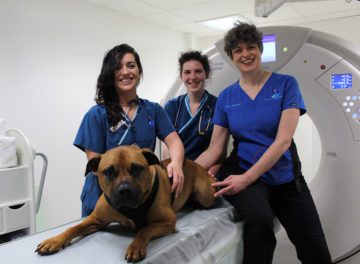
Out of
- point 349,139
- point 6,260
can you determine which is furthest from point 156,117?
point 349,139

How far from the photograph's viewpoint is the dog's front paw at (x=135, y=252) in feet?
3.42

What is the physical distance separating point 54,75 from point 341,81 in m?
2.49

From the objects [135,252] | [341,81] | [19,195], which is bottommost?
[19,195]

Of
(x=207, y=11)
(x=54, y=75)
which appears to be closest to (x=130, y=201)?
(x=54, y=75)

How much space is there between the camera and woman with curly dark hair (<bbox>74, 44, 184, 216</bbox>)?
59.1 inches

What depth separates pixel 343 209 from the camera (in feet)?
6.50

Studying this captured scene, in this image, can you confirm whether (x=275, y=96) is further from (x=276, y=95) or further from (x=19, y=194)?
(x=19, y=194)

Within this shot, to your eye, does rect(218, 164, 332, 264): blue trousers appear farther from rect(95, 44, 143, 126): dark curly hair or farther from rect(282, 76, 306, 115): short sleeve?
rect(95, 44, 143, 126): dark curly hair

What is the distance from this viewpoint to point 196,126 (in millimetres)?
2041

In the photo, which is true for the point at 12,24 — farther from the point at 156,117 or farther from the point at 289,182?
the point at 289,182

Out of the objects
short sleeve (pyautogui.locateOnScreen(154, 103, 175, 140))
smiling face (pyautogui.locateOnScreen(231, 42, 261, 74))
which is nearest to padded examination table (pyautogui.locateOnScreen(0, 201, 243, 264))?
short sleeve (pyautogui.locateOnScreen(154, 103, 175, 140))

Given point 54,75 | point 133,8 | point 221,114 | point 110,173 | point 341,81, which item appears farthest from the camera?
point 133,8

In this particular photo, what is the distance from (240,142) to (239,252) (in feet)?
1.70

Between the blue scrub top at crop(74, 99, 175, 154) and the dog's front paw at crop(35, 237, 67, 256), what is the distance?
46 centimetres
